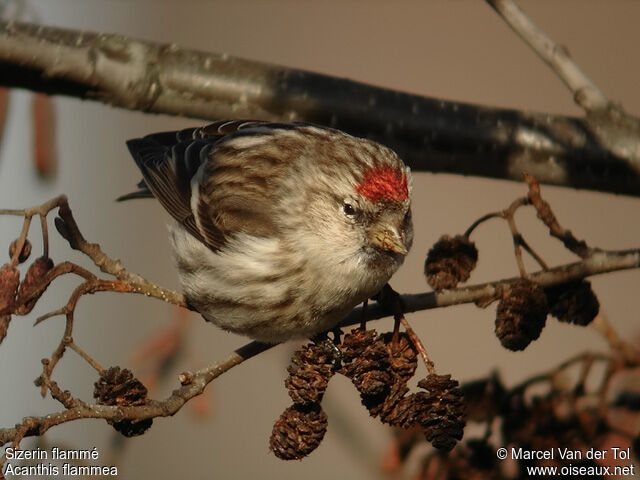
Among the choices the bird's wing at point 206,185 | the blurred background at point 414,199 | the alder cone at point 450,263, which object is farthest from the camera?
the blurred background at point 414,199

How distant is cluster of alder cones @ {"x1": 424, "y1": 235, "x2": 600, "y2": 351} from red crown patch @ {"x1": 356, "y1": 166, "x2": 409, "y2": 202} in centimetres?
16

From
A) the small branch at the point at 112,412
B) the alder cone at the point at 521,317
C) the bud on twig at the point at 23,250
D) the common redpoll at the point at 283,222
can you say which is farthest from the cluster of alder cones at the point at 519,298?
the bud on twig at the point at 23,250

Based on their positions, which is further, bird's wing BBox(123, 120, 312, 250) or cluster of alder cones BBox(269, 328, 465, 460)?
bird's wing BBox(123, 120, 312, 250)

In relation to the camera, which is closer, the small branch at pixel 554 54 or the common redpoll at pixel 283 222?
the common redpoll at pixel 283 222

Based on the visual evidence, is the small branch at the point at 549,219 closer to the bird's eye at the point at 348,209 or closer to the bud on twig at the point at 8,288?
the bird's eye at the point at 348,209

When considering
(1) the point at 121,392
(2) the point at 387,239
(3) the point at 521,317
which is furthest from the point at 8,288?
(3) the point at 521,317

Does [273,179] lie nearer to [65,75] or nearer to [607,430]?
[65,75]

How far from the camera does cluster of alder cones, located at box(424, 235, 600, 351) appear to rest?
1.72 meters

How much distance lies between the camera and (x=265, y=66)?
2400mm

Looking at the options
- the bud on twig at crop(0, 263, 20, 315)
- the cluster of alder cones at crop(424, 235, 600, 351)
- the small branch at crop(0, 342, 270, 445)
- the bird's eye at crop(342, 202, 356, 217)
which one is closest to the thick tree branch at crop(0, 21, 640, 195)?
the bird's eye at crop(342, 202, 356, 217)

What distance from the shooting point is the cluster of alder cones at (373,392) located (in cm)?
157

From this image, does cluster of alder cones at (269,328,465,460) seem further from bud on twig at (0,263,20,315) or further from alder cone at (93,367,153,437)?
bud on twig at (0,263,20,315)

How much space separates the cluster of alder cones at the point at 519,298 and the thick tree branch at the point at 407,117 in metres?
0.54

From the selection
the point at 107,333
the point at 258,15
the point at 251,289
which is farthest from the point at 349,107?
the point at 258,15
